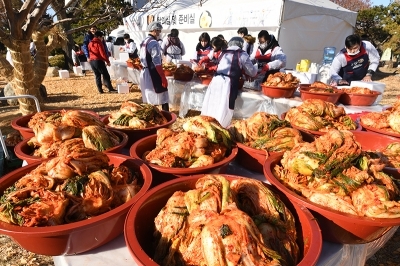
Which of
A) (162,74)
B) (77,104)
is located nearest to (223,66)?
(162,74)

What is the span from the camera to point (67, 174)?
1500 mm

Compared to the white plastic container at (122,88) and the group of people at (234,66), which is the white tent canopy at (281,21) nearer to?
the white plastic container at (122,88)

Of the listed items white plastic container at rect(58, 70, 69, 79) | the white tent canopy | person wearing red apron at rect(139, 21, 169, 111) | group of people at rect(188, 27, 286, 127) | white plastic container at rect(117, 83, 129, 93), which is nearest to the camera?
group of people at rect(188, 27, 286, 127)

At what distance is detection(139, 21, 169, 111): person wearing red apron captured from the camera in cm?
692

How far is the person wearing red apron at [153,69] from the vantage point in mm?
6920

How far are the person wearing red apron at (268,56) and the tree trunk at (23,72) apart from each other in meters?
5.19

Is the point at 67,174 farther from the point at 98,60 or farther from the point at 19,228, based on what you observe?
the point at 98,60

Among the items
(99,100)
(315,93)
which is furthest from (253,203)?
(99,100)

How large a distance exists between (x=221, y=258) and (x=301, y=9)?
13.0 meters

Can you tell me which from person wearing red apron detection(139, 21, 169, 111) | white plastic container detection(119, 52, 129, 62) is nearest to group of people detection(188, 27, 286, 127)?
person wearing red apron detection(139, 21, 169, 111)

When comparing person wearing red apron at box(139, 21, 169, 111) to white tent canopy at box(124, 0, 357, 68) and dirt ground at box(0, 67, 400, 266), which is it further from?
white tent canopy at box(124, 0, 357, 68)

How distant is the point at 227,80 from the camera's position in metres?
6.01

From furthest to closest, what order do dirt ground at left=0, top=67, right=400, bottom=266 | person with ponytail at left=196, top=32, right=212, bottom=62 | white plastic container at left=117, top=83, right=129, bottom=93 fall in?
1. white plastic container at left=117, top=83, right=129, bottom=93
2. person with ponytail at left=196, top=32, right=212, bottom=62
3. dirt ground at left=0, top=67, right=400, bottom=266

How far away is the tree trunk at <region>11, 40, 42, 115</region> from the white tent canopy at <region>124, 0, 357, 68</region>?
277 inches
